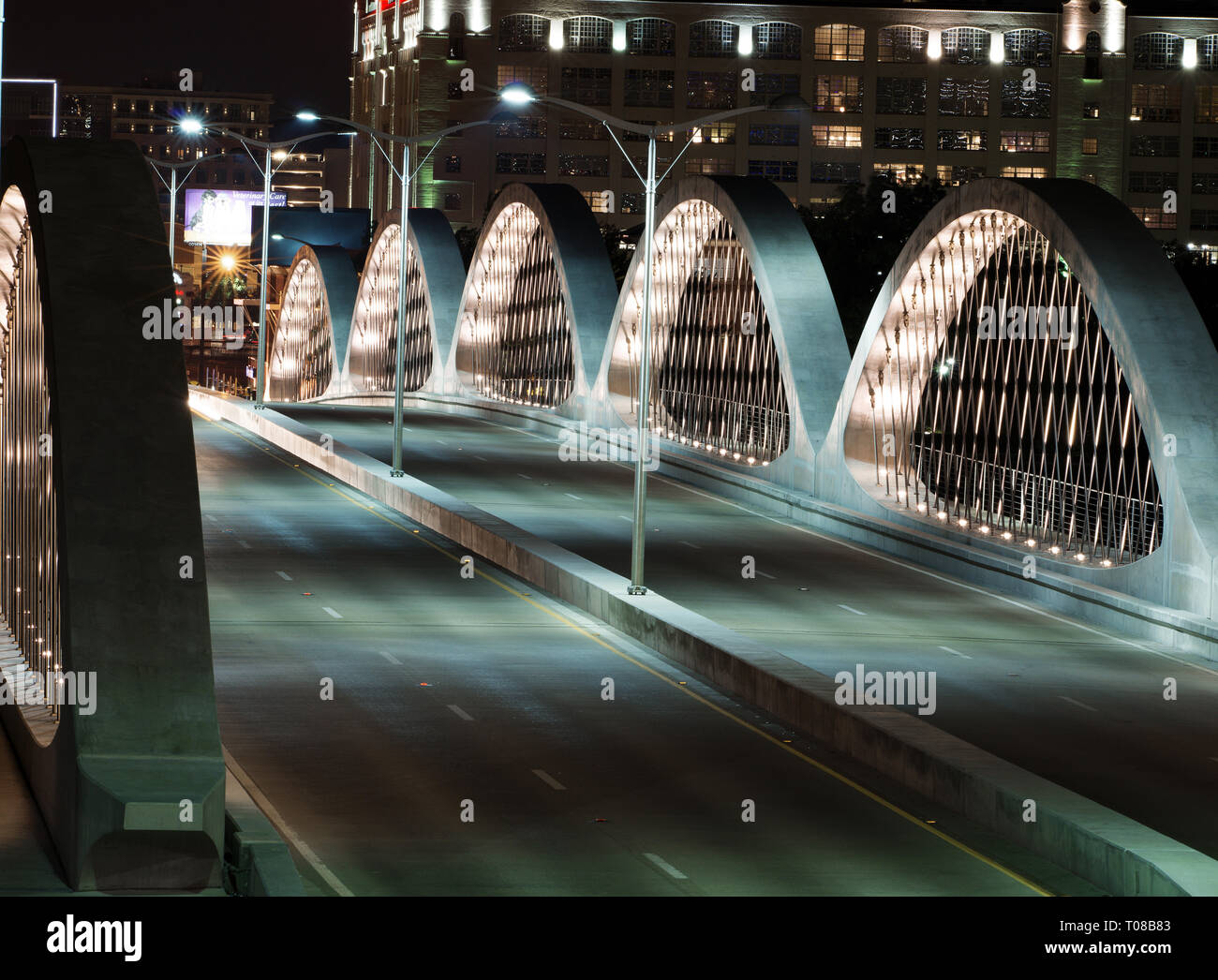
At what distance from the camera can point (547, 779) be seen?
19.0m

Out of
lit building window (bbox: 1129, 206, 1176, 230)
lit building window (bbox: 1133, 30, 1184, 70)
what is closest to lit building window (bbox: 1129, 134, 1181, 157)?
lit building window (bbox: 1129, 206, 1176, 230)

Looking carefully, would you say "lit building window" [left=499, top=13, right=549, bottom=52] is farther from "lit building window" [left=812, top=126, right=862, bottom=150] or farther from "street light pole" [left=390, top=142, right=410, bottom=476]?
"street light pole" [left=390, top=142, right=410, bottom=476]

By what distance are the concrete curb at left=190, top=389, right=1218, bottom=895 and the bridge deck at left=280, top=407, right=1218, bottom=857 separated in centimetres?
130

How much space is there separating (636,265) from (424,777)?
1661 inches

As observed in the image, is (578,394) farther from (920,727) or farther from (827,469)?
(920,727)

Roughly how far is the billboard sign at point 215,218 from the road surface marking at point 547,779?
134 meters

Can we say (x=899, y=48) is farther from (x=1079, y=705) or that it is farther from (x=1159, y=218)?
(x=1079, y=705)

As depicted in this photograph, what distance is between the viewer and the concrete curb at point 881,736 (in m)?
15.3

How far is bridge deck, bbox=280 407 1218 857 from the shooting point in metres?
20.5

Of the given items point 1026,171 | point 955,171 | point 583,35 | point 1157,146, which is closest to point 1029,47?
point 1026,171

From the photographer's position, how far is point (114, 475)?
15445mm

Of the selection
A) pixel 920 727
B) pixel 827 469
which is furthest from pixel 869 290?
pixel 920 727

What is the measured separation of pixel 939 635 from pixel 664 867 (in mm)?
13747
